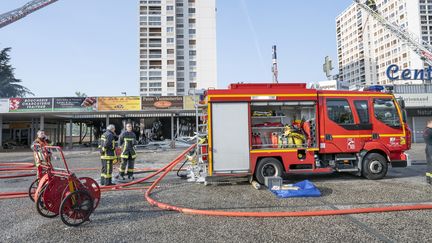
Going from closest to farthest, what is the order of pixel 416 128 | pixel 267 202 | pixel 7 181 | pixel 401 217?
pixel 401 217 < pixel 267 202 < pixel 7 181 < pixel 416 128

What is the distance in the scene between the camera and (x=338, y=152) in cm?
748

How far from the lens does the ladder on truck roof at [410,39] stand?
4515 centimetres

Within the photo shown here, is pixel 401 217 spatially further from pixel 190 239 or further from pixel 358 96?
pixel 358 96

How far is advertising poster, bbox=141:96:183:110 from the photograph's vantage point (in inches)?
953

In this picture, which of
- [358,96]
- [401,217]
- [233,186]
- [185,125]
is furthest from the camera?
[185,125]

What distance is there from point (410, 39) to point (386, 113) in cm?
5207

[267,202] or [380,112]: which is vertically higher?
[380,112]

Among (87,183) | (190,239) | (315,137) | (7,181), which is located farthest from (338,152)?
(7,181)

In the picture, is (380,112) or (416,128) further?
(416,128)

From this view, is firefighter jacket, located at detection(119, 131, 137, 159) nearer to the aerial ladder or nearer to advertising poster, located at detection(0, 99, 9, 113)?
advertising poster, located at detection(0, 99, 9, 113)

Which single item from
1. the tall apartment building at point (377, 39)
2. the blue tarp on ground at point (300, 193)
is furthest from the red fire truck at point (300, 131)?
the tall apartment building at point (377, 39)

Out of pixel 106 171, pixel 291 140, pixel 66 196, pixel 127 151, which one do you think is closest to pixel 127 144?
pixel 127 151

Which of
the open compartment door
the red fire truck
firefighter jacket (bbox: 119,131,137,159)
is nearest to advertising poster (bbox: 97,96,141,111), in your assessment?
firefighter jacket (bbox: 119,131,137,159)

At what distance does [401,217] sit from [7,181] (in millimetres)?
10894
